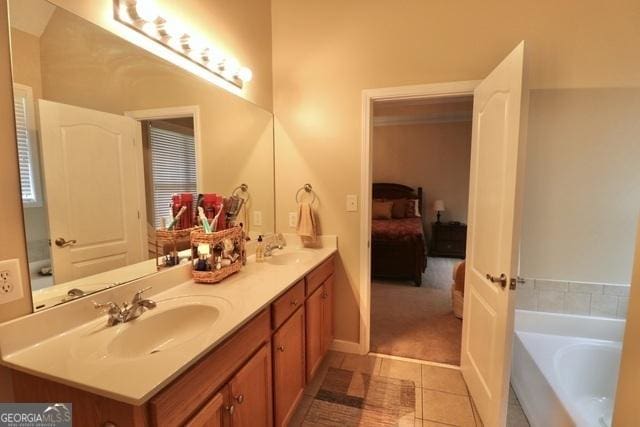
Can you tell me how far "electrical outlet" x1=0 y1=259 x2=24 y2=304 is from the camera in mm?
861

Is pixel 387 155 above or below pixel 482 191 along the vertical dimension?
above

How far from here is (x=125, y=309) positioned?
112 centimetres

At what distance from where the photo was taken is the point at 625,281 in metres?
1.99

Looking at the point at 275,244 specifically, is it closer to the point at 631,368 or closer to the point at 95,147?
the point at 95,147

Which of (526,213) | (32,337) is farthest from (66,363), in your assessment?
(526,213)

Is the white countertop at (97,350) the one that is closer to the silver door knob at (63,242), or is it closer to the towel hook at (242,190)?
the silver door knob at (63,242)

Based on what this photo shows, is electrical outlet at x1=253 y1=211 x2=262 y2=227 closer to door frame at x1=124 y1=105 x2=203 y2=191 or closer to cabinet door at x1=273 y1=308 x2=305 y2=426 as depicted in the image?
door frame at x1=124 y1=105 x2=203 y2=191

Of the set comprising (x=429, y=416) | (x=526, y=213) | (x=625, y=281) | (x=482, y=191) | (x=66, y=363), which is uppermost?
(x=482, y=191)

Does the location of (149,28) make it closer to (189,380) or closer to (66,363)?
(66,363)

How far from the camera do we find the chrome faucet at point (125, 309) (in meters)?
1.08

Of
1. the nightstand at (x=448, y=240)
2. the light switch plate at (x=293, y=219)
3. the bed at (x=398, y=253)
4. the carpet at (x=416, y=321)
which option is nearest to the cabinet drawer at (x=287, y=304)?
the light switch plate at (x=293, y=219)

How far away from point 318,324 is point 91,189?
1.48 meters

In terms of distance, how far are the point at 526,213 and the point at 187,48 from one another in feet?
7.57

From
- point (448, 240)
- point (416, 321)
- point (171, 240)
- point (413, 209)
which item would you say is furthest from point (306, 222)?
point (448, 240)
